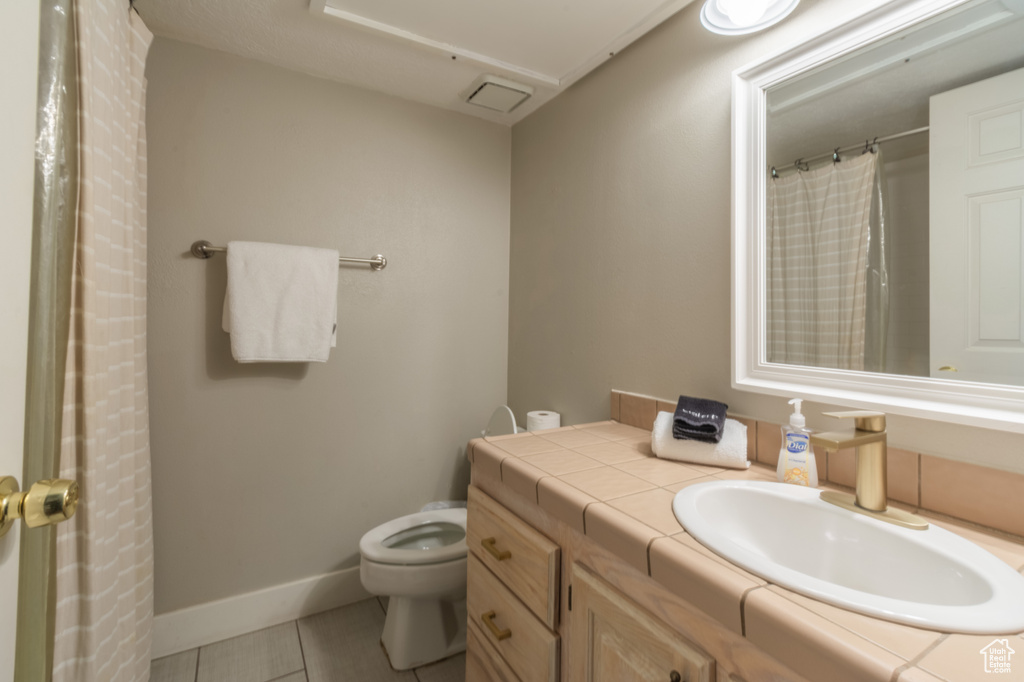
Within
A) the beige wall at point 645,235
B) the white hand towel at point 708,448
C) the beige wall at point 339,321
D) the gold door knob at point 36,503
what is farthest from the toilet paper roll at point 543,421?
the gold door knob at point 36,503

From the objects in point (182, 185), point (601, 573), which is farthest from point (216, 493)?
point (601, 573)

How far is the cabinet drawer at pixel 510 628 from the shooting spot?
37.8 inches

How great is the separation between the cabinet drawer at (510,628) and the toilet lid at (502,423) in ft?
2.21

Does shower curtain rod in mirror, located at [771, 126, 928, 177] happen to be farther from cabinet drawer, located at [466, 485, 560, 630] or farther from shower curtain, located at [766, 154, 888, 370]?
cabinet drawer, located at [466, 485, 560, 630]

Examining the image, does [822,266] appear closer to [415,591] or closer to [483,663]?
[483,663]

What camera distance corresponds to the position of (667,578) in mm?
692

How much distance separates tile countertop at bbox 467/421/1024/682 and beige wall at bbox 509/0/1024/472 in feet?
0.86

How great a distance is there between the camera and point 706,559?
26.4 inches

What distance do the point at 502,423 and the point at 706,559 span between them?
1.33 meters

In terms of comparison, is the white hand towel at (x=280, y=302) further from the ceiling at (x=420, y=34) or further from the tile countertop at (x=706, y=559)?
the tile countertop at (x=706, y=559)

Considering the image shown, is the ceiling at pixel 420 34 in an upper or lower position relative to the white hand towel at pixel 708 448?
upper

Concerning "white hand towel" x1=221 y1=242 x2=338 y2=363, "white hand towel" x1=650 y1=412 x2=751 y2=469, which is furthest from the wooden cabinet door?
"white hand towel" x1=221 y1=242 x2=338 y2=363

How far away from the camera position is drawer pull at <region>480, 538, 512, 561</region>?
1089 mm

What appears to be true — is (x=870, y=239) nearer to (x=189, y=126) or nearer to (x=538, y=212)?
(x=538, y=212)
